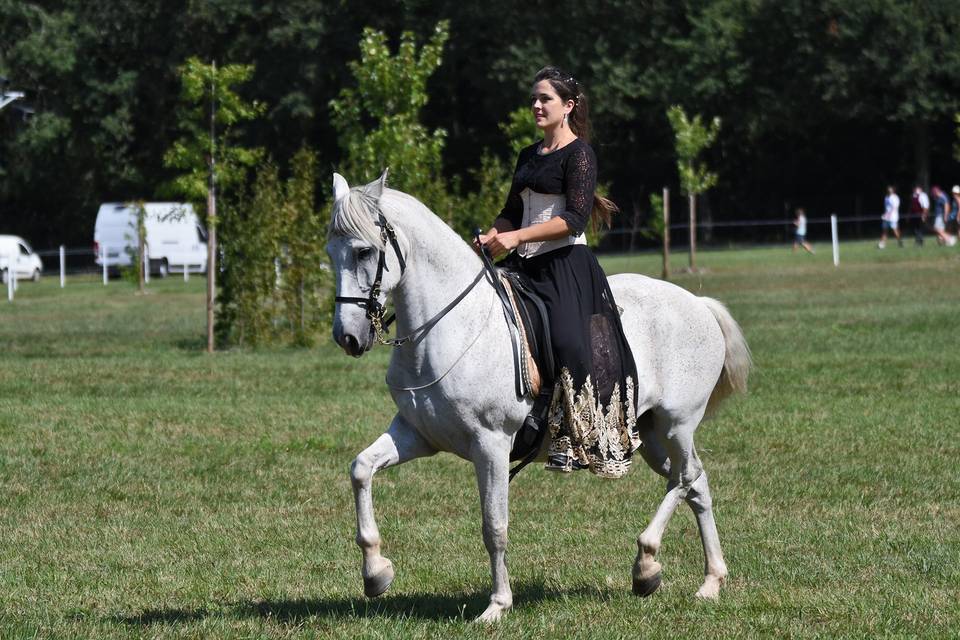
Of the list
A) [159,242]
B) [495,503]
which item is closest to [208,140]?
[495,503]

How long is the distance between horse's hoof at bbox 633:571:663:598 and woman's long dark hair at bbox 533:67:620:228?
6.35ft

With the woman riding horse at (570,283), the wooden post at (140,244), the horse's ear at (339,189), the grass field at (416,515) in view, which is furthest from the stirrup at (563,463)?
the wooden post at (140,244)

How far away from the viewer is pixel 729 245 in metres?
59.2

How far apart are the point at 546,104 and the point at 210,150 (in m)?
16.1

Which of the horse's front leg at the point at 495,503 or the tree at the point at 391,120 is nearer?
the horse's front leg at the point at 495,503

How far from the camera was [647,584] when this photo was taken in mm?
7828

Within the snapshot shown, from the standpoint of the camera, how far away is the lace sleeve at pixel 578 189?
7516 mm

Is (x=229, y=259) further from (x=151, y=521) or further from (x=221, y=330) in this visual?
(x=151, y=521)

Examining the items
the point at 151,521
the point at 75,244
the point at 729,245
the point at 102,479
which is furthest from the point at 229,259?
the point at 75,244

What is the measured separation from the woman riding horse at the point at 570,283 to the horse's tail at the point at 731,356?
114cm

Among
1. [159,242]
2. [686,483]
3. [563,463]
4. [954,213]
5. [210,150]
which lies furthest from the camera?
[159,242]

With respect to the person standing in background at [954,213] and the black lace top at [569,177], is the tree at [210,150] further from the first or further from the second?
the person standing in background at [954,213]

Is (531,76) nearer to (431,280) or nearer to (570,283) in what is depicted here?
(570,283)

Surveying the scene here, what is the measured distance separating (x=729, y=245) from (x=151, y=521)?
1988 inches
